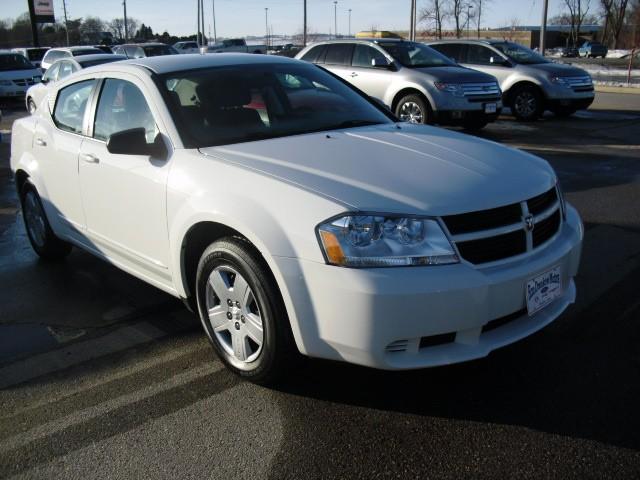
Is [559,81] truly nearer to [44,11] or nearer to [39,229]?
[39,229]

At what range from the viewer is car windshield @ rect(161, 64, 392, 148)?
3859 millimetres

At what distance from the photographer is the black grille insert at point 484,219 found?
2904 mm

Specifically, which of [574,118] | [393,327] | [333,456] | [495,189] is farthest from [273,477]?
[574,118]

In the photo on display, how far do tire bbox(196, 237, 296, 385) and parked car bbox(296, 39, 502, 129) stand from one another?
28.1ft

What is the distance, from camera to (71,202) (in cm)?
466

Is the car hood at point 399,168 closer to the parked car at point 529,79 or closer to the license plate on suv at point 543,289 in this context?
the license plate on suv at point 543,289

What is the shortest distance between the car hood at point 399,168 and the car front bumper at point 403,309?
309mm

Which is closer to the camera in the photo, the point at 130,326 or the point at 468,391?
the point at 468,391

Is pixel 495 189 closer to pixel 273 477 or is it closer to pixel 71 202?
pixel 273 477

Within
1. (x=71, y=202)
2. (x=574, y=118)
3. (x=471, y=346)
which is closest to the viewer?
(x=471, y=346)

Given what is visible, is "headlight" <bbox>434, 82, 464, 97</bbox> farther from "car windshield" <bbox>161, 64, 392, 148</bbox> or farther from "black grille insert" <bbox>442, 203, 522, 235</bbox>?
"black grille insert" <bbox>442, 203, 522, 235</bbox>

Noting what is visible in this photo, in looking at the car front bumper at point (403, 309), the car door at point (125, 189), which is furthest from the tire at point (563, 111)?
the car front bumper at point (403, 309)

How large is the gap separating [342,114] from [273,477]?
2489 mm

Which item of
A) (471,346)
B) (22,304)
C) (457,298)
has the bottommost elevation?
(22,304)
